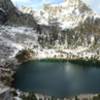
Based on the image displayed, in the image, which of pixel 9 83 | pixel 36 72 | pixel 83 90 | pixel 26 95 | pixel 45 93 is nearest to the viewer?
pixel 26 95

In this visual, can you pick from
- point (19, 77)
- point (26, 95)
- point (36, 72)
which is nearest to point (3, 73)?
point (19, 77)

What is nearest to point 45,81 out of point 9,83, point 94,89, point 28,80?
point 28,80

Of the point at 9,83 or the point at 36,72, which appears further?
the point at 36,72

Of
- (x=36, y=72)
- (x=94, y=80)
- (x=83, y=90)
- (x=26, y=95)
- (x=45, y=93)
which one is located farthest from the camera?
(x=36, y=72)

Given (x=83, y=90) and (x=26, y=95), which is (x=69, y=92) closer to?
(x=83, y=90)

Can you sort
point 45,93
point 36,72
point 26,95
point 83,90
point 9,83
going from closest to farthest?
point 26,95 → point 45,93 → point 83,90 → point 9,83 → point 36,72

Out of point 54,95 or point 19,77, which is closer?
point 54,95

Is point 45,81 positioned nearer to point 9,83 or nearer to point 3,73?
point 9,83

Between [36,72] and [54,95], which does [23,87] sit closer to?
[54,95]

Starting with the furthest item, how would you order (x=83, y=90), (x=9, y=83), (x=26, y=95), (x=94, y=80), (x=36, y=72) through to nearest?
1. (x=36, y=72)
2. (x=94, y=80)
3. (x=9, y=83)
4. (x=83, y=90)
5. (x=26, y=95)
